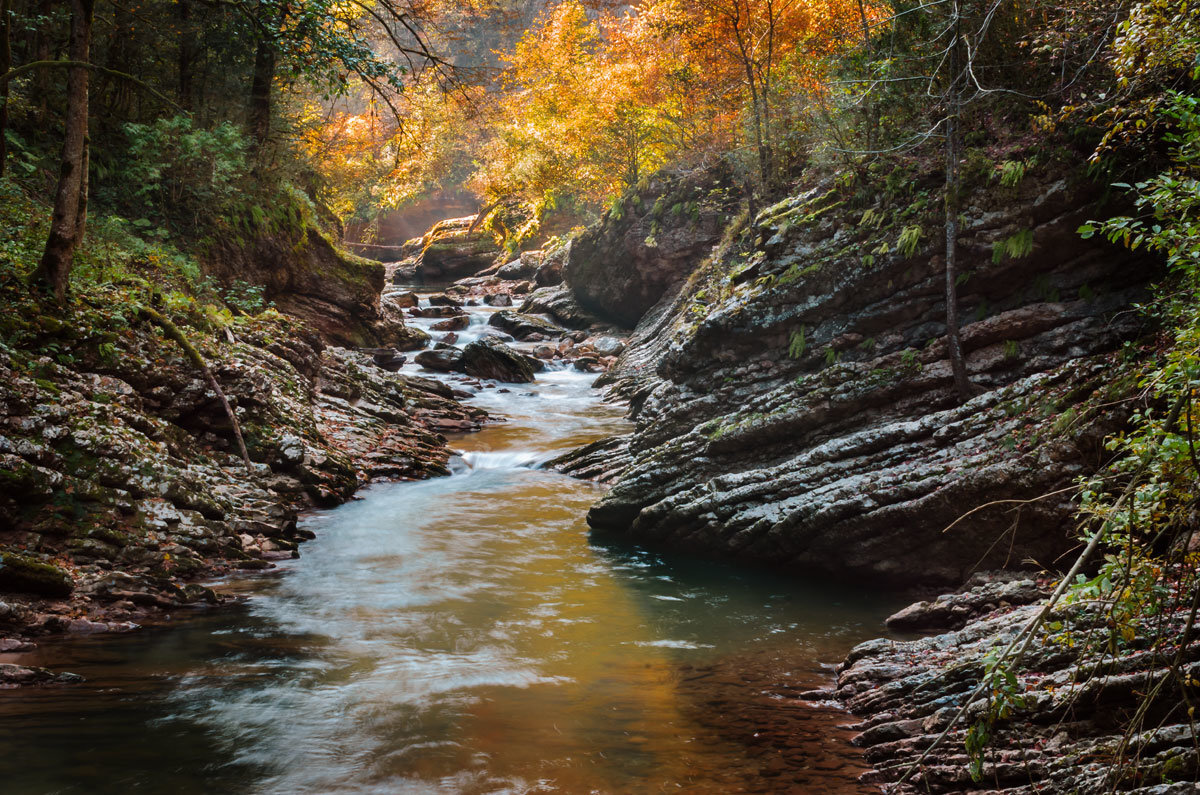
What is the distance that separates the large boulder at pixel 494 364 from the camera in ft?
83.5

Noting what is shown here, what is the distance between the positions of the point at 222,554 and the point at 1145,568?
32.5ft

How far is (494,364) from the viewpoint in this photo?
25.6 metres

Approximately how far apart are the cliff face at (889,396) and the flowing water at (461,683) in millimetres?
879

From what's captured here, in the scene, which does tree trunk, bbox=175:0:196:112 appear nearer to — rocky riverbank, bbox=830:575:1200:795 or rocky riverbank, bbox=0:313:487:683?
rocky riverbank, bbox=0:313:487:683

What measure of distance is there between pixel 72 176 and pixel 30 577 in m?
5.35

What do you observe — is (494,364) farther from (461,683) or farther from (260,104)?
(461,683)

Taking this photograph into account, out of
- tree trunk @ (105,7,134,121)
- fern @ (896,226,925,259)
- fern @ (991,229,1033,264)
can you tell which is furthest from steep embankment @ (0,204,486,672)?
fern @ (991,229,1033,264)

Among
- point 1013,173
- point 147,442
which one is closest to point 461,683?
point 147,442

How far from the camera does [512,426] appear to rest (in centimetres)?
2020

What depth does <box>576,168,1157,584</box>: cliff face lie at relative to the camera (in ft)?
28.0

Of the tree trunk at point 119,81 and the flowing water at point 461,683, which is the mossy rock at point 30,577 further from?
the tree trunk at point 119,81

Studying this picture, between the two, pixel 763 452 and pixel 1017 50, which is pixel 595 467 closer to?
pixel 763 452

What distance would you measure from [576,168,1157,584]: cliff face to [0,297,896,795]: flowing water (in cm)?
88

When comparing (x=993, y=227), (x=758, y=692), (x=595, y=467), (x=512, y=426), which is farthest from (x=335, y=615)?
(x=512, y=426)
